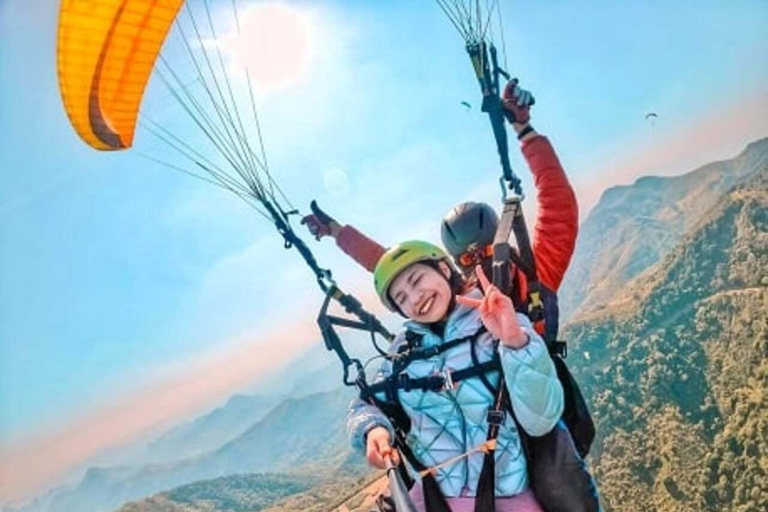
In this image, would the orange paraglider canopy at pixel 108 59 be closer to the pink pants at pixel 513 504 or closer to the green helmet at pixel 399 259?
the green helmet at pixel 399 259

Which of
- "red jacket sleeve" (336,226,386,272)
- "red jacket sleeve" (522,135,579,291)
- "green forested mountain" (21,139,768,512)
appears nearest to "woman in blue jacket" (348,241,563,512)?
"red jacket sleeve" (522,135,579,291)

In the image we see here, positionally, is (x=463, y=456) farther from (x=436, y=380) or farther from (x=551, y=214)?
(x=551, y=214)

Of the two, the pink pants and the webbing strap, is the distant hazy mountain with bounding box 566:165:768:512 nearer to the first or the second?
the pink pants

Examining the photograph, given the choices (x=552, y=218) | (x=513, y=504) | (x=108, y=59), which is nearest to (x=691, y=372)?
(x=552, y=218)

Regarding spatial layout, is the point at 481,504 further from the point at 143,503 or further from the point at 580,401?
the point at 143,503

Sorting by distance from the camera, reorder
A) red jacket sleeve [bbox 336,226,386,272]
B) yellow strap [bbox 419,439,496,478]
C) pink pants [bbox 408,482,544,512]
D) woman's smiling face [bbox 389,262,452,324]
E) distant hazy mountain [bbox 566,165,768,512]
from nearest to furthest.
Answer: yellow strap [bbox 419,439,496,478] < pink pants [bbox 408,482,544,512] < woman's smiling face [bbox 389,262,452,324] < red jacket sleeve [bbox 336,226,386,272] < distant hazy mountain [bbox 566,165,768,512]

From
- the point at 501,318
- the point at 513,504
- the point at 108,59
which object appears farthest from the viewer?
the point at 108,59

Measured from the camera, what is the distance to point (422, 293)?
330 centimetres

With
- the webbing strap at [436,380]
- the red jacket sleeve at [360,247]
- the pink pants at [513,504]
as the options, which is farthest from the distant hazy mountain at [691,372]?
the webbing strap at [436,380]

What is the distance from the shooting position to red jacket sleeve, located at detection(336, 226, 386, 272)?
633 cm

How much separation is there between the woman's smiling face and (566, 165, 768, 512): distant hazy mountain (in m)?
92.6

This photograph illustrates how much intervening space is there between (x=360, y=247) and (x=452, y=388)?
3.41 meters

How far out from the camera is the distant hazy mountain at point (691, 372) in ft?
289

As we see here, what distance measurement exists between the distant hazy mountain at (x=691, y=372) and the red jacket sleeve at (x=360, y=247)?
296ft
